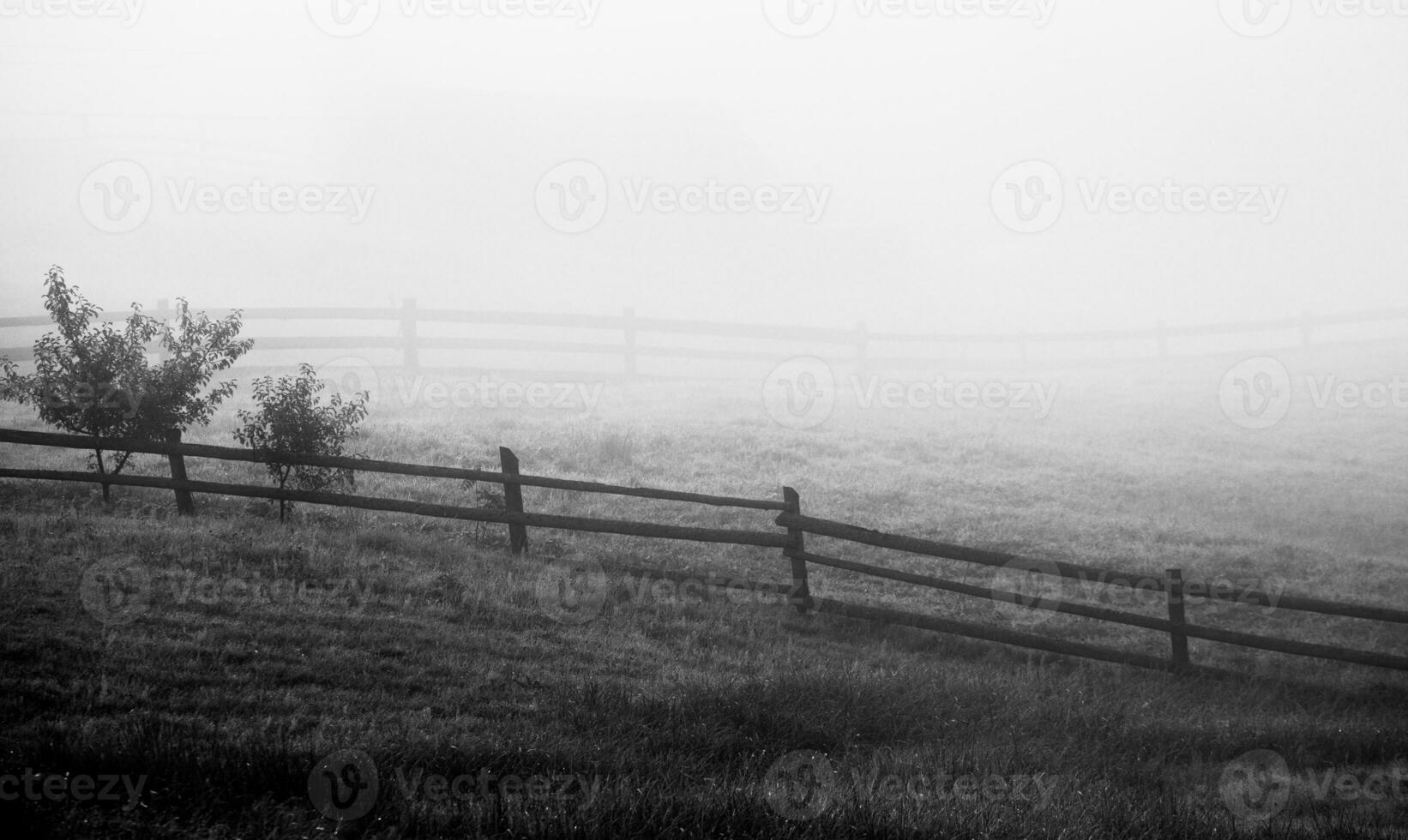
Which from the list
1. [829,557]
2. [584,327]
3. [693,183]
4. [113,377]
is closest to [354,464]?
[113,377]

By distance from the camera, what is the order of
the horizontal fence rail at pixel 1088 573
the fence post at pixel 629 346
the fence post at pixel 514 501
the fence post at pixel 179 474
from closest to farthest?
the horizontal fence rail at pixel 1088 573, the fence post at pixel 514 501, the fence post at pixel 179 474, the fence post at pixel 629 346

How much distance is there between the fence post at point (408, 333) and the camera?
24.3 metres

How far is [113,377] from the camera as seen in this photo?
11.9 metres

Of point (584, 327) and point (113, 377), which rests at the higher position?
point (584, 327)

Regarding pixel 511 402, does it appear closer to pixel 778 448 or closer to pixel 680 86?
pixel 778 448

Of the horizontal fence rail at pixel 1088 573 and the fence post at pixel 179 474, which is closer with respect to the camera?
the horizontal fence rail at pixel 1088 573

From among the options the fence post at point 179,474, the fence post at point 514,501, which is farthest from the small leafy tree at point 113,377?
the fence post at point 514,501

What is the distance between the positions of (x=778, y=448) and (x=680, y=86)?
5751 cm

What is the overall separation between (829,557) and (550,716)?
477cm

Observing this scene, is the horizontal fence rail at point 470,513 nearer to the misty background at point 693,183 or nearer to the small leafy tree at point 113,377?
the small leafy tree at point 113,377

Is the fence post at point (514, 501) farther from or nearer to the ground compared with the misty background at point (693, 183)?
nearer to the ground

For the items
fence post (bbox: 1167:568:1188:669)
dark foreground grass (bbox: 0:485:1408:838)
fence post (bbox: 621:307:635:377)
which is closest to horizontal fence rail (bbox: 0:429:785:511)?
dark foreground grass (bbox: 0:485:1408:838)

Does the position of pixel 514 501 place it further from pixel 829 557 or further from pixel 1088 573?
pixel 1088 573

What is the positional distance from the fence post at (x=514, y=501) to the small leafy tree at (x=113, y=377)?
4077 mm
